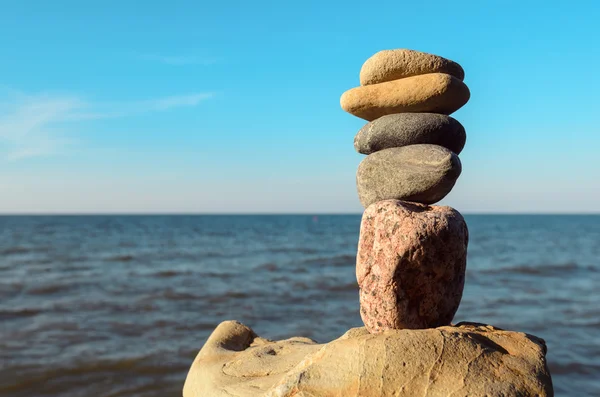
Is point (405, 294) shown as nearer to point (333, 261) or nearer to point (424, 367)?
point (424, 367)

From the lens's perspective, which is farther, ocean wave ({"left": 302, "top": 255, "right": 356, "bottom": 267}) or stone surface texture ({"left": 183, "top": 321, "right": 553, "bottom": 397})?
ocean wave ({"left": 302, "top": 255, "right": 356, "bottom": 267})

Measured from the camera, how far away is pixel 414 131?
14.4 ft

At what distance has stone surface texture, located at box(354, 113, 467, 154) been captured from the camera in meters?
4.40

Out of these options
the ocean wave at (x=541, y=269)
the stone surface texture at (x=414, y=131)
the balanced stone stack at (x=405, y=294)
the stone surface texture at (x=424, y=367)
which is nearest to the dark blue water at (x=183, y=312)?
the ocean wave at (x=541, y=269)

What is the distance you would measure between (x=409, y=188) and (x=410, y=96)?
2.67 feet

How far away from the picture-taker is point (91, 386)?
655 cm

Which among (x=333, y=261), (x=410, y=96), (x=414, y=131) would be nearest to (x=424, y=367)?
(x=414, y=131)

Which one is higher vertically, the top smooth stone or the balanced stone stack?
the top smooth stone

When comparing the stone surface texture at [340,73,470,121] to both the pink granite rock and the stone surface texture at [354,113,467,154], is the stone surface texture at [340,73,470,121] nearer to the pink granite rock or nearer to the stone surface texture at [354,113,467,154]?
the stone surface texture at [354,113,467,154]

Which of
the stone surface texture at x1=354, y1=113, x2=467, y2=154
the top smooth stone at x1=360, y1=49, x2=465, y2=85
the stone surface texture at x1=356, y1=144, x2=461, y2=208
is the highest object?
the top smooth stone at x1=360, y1=49, x2=465, y2=85

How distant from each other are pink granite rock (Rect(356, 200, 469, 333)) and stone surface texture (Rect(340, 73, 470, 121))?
37.0 inches

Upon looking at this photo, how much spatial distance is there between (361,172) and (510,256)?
2021 centimetres

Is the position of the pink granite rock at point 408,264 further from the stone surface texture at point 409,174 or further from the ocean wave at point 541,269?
the ocean wave at point 541,269

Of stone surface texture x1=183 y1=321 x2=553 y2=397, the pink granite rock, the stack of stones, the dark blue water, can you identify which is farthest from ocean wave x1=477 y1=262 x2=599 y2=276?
stone surface texture x1=183 y1=321 x2=553 y2=397
